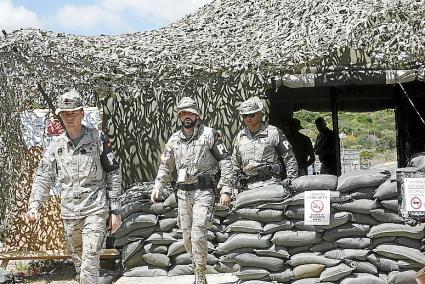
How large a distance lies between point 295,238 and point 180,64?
2.78m

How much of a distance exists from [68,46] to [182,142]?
2.29 meters

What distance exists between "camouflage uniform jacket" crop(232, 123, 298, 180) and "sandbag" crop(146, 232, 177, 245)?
3.65 feet

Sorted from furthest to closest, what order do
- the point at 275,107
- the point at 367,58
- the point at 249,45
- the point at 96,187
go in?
1. the point at 275,107
2. the point at 249,45
3. the point at 367,58
4. the point at 96,187

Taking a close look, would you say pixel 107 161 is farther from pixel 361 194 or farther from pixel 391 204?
pixel 391 204

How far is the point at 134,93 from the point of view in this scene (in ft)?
25.4

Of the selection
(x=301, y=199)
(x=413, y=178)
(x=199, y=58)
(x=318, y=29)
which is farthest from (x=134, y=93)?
(x=413, y=178)

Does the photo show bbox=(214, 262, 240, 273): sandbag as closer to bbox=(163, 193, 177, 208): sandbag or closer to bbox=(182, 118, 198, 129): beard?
bbox=(163, 193, 177, 208): sandbag

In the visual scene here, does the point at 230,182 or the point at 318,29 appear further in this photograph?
the point at 318,29

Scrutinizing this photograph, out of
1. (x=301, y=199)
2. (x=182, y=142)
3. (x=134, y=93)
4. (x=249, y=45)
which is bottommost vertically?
(x=301, y=199)

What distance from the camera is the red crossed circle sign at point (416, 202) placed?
217 inches

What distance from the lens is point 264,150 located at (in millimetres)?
6375

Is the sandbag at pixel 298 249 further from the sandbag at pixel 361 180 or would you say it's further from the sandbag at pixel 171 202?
the sandbag at pixel 171 202

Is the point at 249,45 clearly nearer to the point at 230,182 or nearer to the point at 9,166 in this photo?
the point at 230,182

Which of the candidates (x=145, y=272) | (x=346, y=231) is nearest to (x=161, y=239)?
(x=145, y=272)
